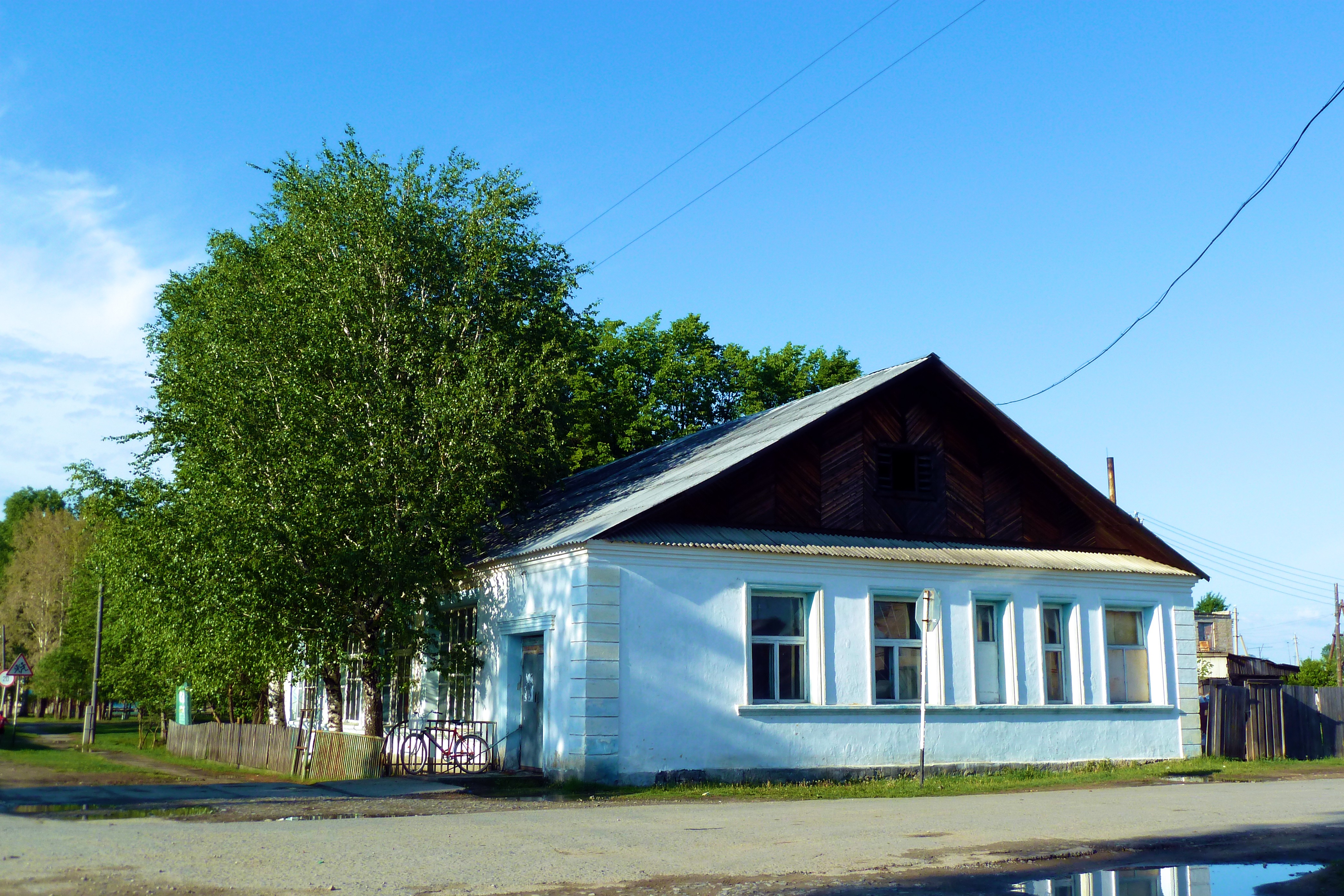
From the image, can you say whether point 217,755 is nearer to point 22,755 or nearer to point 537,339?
point 22,755

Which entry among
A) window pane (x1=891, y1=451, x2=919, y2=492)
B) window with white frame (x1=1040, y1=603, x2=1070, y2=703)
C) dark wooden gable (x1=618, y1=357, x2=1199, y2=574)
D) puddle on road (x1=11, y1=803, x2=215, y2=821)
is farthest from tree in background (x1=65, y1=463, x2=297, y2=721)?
window with white frame (x1=1040, y1=603, x2=1070, y2=703)

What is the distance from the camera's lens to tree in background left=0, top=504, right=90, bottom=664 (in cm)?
7050

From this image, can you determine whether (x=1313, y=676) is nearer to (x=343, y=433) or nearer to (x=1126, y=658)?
(x=1126, y=658)

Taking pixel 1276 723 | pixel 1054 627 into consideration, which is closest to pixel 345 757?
pixel 1054 627

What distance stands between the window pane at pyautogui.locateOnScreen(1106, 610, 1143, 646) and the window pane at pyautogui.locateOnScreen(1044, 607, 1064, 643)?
1.18 m

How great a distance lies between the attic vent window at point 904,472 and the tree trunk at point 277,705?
15.8 meters

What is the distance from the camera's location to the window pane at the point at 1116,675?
78.0ft

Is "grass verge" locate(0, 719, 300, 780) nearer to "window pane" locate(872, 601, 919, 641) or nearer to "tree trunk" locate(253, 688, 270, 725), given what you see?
"tree trunk" locate(253, 688, 270, 725)

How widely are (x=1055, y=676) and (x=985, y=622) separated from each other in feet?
6.46

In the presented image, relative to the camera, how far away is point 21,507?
94.6 metres

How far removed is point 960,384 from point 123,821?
630 inches

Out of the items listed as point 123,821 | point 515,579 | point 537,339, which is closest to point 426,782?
point 515,579

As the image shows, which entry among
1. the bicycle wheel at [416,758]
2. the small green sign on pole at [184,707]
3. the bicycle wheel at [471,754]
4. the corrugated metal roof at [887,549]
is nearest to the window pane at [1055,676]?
the corrugated metal roof at [887,549]

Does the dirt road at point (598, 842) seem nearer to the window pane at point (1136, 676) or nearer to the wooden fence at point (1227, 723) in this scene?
the window pane at point (1136, 676)
